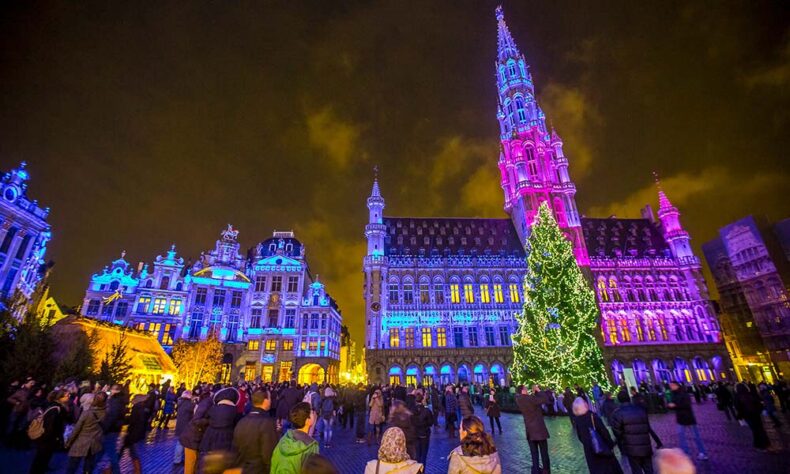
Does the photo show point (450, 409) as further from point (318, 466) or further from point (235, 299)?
point (235, 299)

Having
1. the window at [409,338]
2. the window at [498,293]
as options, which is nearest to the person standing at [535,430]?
the window at [409,338]

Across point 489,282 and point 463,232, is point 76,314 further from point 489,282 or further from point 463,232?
point 463,232

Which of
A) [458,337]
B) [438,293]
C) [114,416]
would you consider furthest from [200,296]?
[114,416]

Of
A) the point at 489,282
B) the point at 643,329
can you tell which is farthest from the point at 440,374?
the point at 643,329

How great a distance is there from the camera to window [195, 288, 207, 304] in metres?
45.5

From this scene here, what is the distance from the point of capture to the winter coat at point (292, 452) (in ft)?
11.3

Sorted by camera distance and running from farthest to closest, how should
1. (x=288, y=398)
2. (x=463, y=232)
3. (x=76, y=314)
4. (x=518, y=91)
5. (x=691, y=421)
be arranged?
(x=518, y=91)
(x=463, y=232)
(x=76, y=314)
(x=288, y=398)
(x=691, y=421)

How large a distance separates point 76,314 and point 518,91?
56480mm

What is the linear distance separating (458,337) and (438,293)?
17.8 ft

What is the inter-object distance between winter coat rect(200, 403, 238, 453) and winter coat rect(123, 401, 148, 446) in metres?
2.92

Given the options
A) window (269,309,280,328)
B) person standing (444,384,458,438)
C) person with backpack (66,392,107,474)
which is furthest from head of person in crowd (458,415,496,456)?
window (269,309,280,328)

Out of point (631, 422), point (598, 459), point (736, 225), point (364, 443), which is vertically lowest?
point (364, 443)

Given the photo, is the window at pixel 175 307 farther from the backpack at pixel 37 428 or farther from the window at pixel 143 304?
the backpack at pixel 37 428

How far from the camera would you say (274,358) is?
43.9 metres
